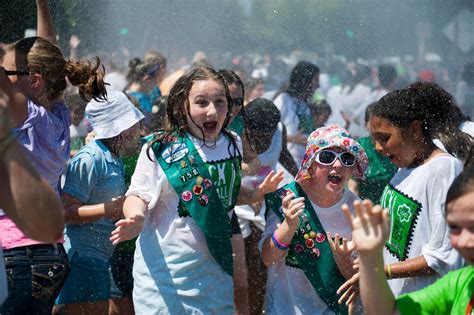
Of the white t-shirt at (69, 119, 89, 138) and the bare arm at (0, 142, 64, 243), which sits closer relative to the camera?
the bare arm at (0, 142, 64, 243)

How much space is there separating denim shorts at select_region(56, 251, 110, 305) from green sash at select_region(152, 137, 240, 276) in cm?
107

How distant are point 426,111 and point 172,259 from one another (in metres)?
1.39

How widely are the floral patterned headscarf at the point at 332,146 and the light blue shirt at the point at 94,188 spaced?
1237 mm

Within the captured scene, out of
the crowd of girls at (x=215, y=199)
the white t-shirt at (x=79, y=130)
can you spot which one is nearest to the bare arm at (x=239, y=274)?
the crowd of girls at (x=215, y=199)

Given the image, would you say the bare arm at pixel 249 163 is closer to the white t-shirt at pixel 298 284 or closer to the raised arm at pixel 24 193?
the white t-shirt at pixel 298 284

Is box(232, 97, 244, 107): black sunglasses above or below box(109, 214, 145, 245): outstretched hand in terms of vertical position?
above

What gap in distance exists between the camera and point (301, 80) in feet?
33.4

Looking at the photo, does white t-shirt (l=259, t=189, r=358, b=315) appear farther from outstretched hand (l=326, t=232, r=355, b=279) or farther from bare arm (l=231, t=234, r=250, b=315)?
bare arm (l=231, t=234, r=250, b=315)

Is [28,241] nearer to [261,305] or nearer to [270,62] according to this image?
[261,305]

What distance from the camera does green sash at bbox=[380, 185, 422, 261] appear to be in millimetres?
4438

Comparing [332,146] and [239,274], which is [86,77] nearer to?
[332,146]

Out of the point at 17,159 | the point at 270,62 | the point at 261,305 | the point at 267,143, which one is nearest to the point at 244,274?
the point at 261,305

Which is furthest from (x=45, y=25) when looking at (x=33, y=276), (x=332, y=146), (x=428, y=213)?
(x=428, y=213)

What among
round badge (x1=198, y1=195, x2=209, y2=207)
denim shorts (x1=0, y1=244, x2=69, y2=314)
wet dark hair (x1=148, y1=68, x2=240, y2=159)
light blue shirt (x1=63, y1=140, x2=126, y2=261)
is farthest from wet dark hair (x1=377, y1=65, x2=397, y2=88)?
denim shorts (x1=0, y1=244, x2=69, y2=314)
